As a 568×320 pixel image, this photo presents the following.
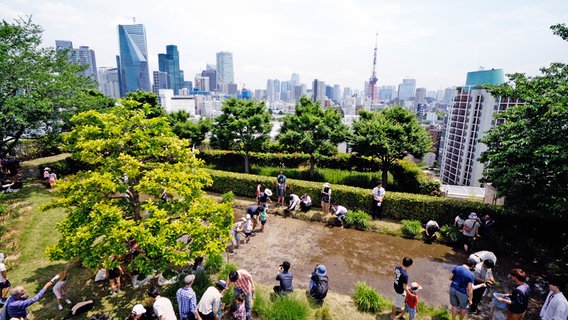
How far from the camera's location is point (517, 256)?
10.5m

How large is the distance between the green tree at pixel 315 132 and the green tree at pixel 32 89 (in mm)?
12956

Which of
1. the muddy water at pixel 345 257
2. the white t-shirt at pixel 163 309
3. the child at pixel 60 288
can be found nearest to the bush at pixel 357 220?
the muddy water at pixel 345 257

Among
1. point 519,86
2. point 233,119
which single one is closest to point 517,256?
point 519,86

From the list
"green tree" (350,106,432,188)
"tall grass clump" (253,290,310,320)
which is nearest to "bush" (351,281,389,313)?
"tall grass clump" (253,290,310,320)

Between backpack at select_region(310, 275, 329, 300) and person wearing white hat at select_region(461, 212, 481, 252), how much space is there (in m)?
6.61

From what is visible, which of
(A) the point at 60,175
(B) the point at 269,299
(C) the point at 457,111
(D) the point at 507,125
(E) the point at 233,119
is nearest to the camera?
(B) the point at 269,299

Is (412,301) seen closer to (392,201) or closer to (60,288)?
(392,201)

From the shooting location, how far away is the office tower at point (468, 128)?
71062 mm

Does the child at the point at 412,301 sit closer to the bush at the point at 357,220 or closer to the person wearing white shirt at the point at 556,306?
the person wearing white shirt at the point at 556,306

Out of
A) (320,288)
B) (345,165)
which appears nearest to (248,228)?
(320,288)

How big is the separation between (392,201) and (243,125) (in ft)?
36.8

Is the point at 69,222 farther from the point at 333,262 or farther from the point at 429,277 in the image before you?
the point at 429,277

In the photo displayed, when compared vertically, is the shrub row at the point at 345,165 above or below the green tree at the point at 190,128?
below

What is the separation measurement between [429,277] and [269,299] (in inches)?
218
